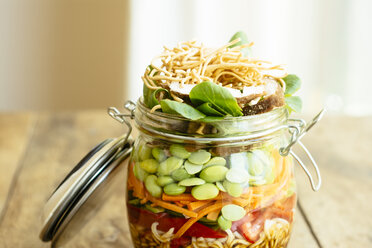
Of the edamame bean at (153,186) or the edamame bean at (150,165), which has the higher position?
the edamame bean at (150,165)

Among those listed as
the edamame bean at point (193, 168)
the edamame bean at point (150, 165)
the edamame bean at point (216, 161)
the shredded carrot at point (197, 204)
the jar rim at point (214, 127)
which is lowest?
the shredded carrot at point (197, 204)

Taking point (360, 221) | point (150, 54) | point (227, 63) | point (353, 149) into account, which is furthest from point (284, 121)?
point (150, 54)

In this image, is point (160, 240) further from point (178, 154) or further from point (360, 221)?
point (360, 221)

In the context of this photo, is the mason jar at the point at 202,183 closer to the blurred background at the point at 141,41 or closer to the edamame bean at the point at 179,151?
the edamame bean at the point at 179,151

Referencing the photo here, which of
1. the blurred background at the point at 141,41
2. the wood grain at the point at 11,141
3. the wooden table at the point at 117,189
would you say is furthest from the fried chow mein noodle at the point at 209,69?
the blurred background at the point at 141,41

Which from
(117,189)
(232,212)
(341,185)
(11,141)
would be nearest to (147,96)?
(232,212)

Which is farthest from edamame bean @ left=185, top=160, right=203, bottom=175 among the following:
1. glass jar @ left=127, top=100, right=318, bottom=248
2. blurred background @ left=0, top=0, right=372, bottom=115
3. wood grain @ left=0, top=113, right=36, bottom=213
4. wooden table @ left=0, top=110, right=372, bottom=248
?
blurred background @ left=0, top=0, right=372, bottom=115

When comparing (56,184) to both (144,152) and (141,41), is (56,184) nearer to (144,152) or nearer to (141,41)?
(144,152)

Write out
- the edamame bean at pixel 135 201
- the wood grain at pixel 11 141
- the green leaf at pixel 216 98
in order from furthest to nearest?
the wood grain at pixel 11 141, the edamame bean at pixel 135 201, the green leaf at pixel 216 98
